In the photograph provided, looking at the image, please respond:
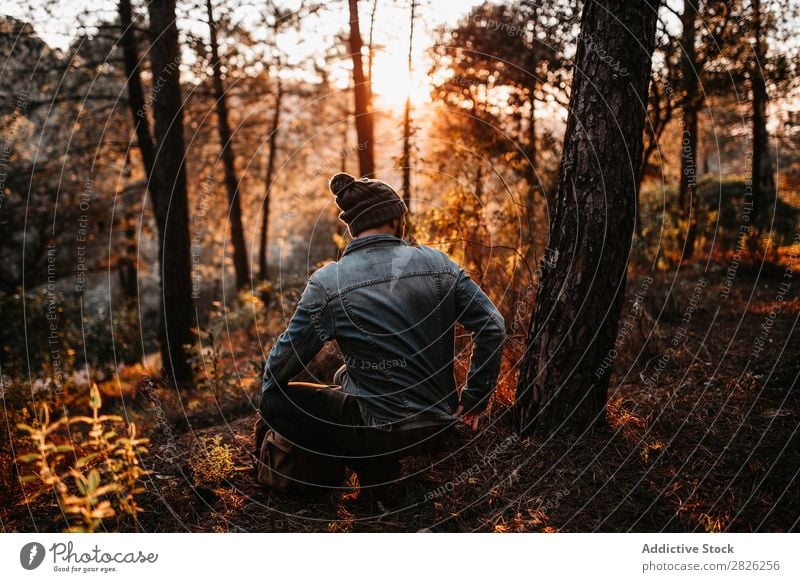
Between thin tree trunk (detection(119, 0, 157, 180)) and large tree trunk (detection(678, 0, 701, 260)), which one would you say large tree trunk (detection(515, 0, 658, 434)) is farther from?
thin tree trunk (detection(119, 0, 157, 180))

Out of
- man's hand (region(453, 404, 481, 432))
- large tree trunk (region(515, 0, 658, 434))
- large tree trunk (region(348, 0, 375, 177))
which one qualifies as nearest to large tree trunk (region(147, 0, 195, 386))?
large tree trunk (region(348, 0, 375, 177))

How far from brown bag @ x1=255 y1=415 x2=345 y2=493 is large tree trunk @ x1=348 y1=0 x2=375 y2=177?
3.64 m

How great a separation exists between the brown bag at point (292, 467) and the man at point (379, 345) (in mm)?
103

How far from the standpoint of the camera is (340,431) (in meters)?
2.84

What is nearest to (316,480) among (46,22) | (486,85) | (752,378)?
(752,378)

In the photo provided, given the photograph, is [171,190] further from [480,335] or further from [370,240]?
[480,335]

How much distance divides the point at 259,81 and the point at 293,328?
11694 mm

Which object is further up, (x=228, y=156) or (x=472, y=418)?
(x=228, y=156)

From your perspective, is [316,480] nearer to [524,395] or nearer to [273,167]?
[524,395]

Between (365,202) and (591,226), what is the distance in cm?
139

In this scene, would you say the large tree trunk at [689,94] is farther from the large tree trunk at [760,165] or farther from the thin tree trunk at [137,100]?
the thin tree trunk at [137,100]

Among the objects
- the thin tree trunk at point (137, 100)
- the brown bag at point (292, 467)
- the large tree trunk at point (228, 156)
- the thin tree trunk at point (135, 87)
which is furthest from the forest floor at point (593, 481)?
the thin tree trunk at point (137, 100)

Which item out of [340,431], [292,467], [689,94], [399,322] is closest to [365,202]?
[399,322]
